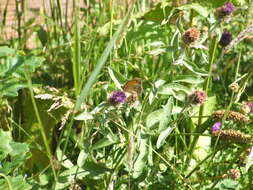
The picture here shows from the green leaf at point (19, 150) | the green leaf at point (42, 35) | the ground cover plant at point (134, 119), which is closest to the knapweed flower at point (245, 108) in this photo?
the ground cover plant at point (134, 119)

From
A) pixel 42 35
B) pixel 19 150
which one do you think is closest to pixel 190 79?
pixel 19 150

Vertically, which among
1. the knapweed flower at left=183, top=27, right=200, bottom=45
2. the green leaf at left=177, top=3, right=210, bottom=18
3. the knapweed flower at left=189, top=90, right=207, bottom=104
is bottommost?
the knapweed flower at left=189, top=90, right=207, bottom=104

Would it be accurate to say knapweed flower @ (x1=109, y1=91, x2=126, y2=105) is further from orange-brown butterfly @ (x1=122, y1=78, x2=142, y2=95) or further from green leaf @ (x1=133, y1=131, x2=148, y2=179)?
green leaf @ (x1=133, y1=131, x2=148, y2=179)

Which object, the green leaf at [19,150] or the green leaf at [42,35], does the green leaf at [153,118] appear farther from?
the green leaf at [42,35]

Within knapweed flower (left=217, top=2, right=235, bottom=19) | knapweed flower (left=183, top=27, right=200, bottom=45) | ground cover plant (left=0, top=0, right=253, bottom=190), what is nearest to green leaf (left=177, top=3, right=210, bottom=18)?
ground cover plant (left=0, top=0, right=253, bottom=190)

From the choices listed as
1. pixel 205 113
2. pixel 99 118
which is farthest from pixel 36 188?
pixel 205 113

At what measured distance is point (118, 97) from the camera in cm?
121

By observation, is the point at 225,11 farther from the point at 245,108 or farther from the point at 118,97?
the point at 118,97

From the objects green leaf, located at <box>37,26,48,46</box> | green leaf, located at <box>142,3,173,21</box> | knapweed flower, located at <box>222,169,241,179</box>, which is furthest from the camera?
green leaf, located at <box>37,26,48,46</box>

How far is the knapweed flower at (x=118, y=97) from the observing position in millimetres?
1209

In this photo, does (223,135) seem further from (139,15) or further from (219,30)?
(139,15)

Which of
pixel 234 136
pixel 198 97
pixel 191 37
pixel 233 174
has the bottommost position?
pixel 233 174

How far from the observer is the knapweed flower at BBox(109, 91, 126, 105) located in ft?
3.97

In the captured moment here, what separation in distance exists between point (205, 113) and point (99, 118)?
0.65 metres
